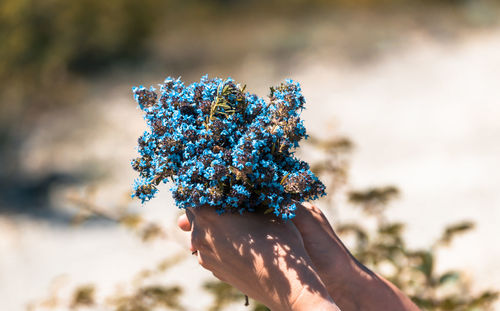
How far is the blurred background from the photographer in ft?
11.6

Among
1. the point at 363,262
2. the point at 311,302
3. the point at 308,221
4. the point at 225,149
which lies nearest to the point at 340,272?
the point at 308,221

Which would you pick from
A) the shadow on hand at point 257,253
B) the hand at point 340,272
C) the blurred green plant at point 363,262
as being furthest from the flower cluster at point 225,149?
the blurred green plant at point 363,262

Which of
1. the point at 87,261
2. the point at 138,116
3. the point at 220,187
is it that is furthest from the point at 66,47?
the point at 220,187

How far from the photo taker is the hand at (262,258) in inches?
58.4

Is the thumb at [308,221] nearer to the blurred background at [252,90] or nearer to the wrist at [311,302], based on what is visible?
the wrist at [311,302]

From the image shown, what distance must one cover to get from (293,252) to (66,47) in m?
7.19

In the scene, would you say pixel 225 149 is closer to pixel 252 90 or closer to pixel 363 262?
pixel 363 262

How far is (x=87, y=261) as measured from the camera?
5.57m

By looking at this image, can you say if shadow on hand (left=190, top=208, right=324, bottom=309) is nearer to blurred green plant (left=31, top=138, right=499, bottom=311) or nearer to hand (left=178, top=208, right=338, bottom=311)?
hand (left=178, top=208, right=338, bottom=311)

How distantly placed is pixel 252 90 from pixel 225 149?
7.62m

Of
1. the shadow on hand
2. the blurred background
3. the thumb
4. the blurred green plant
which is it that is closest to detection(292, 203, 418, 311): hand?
the thumb

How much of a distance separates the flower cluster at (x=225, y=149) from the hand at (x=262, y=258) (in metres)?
0.05

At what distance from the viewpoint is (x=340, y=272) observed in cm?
179

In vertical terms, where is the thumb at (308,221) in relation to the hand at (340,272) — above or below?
above
